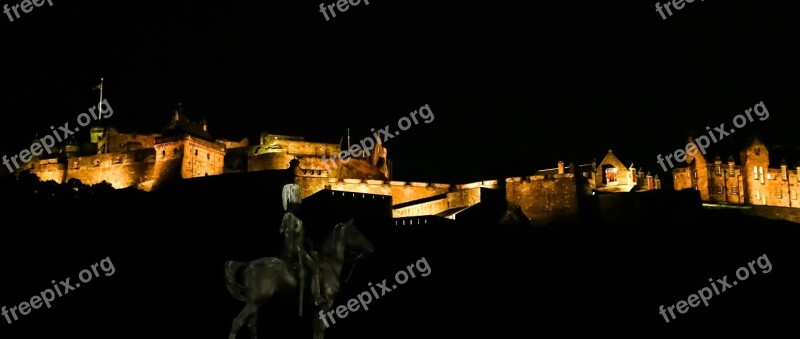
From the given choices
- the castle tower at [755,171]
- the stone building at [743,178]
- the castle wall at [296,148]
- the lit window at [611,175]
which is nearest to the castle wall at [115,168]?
the castle wall at [296,148]

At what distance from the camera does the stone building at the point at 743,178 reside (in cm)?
6656

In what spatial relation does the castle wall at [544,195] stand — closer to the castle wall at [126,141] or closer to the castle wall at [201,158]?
the castle wall at [201,158]

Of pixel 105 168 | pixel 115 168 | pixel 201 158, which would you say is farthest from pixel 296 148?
pixel 105 168

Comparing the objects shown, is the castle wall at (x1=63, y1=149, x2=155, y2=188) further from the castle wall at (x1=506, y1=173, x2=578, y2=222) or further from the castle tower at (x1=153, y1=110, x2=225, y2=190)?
the castle wall at (x1=506, y1=173, x2=578, y2=222)

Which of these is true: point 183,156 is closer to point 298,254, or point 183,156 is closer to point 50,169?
point 50,169

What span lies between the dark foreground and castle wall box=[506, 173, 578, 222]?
5.79 meters

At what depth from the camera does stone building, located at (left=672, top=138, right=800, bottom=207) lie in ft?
218

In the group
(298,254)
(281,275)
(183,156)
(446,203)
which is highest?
(183,156)

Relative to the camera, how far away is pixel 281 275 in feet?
54.9

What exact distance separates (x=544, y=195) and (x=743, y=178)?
2713cm

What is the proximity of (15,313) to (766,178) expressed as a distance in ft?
217

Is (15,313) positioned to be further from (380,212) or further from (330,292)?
(380,212)

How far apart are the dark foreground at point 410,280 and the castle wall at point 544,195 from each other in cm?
579

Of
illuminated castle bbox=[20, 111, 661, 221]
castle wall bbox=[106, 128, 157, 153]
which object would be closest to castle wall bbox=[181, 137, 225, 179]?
illuminated castle bbox=[20, 111, 661, 221]
